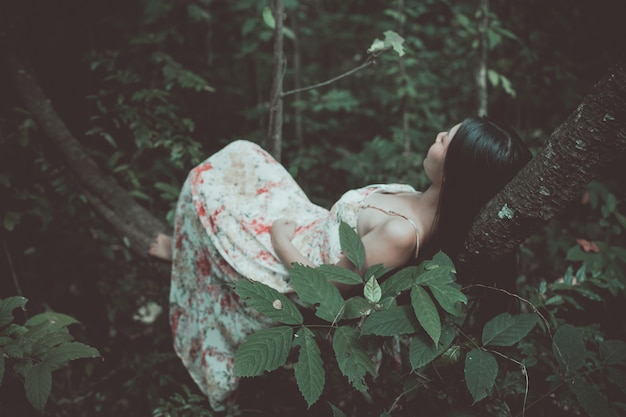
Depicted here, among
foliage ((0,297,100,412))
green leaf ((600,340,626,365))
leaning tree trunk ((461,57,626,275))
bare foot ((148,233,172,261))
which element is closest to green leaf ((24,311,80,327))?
foliage ((0,297,100,412))

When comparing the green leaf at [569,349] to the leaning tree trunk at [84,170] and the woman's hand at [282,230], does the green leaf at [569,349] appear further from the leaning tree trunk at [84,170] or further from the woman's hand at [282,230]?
the leaning tree trunk at [84,170]

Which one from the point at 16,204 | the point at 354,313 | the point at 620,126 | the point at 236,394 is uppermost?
→ the point at 620,126

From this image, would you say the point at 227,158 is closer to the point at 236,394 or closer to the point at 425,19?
the point at 236,394

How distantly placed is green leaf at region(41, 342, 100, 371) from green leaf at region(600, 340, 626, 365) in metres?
1.41

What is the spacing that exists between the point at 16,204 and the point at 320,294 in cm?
220

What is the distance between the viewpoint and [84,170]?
2.59m

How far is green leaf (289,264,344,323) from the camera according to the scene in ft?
3.84

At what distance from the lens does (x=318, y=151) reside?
409 cm

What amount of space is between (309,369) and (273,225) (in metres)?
1.03

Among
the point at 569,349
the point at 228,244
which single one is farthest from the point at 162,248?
the point at 569,349

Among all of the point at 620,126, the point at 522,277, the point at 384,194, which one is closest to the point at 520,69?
the point at 522,277

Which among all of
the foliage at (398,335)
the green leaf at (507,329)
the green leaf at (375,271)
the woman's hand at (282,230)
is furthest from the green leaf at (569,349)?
the woman's hand at (282,230)

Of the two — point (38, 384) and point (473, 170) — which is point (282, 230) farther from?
point (38, 384)

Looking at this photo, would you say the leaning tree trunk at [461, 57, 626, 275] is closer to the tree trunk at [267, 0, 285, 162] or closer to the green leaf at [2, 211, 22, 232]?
the tree trunk at [267, 0, 285, 162]
